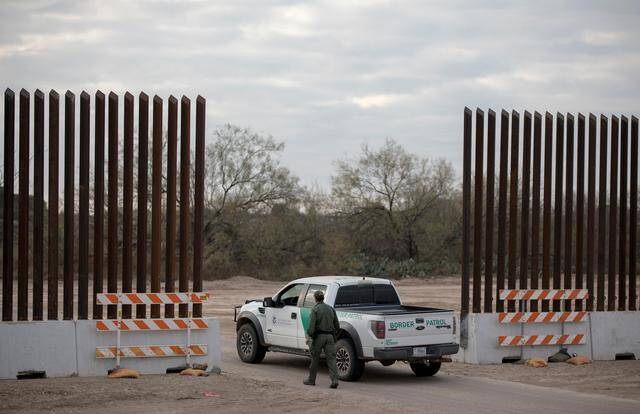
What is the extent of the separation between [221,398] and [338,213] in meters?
46.2

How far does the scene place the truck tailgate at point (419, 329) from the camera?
15891mm

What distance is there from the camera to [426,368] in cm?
1709

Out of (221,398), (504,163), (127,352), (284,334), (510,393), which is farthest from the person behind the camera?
(504,163)

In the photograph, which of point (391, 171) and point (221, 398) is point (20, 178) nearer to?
point (221, 398)

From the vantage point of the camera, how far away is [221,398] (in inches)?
540

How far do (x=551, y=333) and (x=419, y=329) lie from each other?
453 centimetres

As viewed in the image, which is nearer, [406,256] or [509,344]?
[509,344]

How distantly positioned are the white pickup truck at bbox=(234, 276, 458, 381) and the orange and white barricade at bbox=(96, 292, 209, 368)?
2.01 m

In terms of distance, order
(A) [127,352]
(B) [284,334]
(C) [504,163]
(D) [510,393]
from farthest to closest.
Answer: (C) [504,163] < (B) [284,334] < (A) [127,352] < (D) [510,393]

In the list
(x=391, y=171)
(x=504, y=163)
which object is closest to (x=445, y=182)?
(x=391, y=171)

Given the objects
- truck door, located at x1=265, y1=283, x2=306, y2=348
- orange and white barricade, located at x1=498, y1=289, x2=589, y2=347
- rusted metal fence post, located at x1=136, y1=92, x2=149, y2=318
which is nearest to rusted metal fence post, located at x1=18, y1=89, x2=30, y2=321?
rusted metal fence post, located at x1=136, y1=92, x2=149, y2=318

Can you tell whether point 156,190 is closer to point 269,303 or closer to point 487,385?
point 269,303

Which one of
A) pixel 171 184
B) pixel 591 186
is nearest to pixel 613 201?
pixel 591 186

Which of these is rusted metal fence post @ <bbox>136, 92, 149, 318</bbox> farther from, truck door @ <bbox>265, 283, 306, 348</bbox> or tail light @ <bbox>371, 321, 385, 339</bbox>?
tail light @ <bbox>371, 321, 385, 339</bbox>
